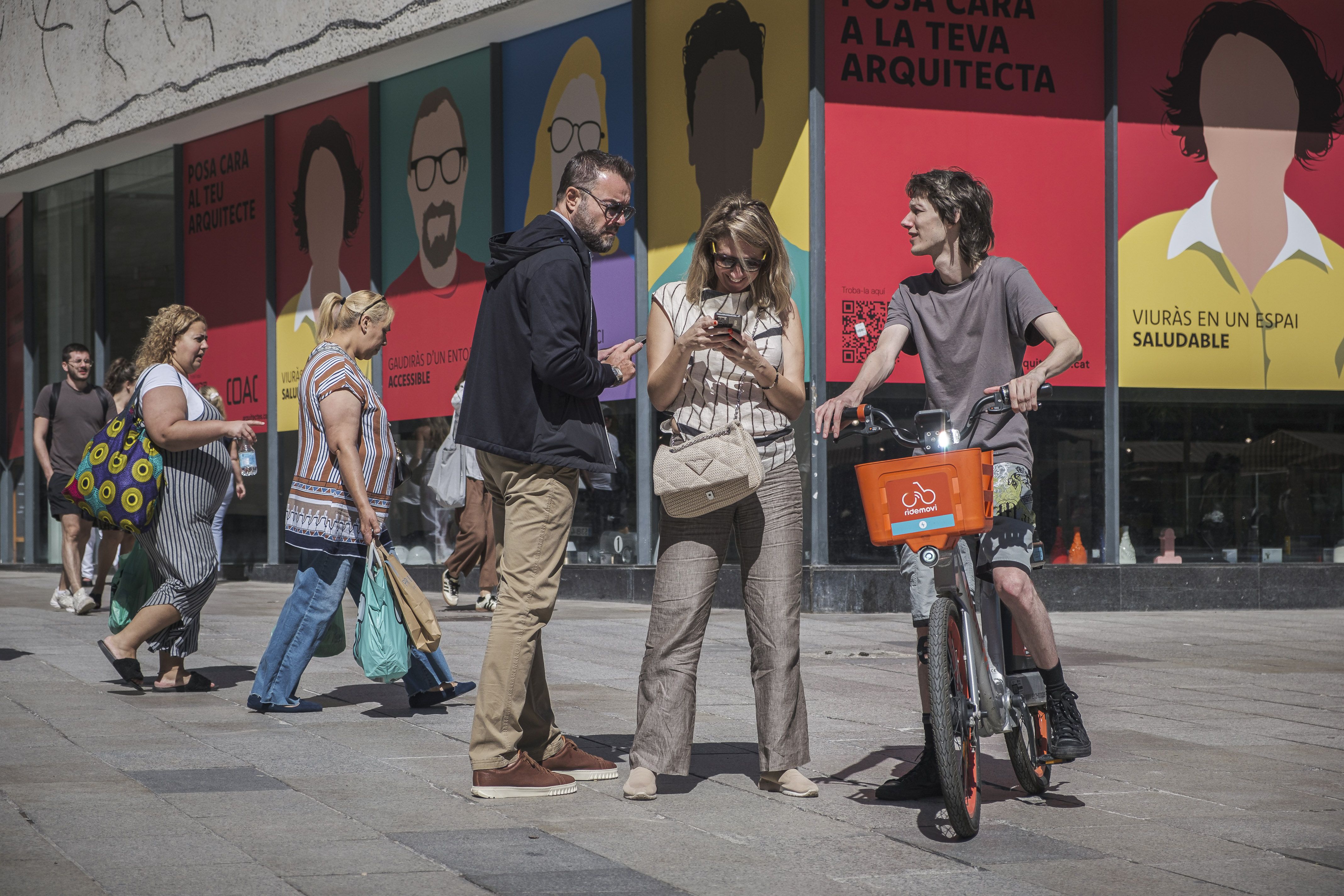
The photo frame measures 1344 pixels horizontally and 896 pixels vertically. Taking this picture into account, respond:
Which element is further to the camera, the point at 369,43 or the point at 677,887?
the point at 369,43

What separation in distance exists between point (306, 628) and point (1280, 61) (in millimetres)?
9876

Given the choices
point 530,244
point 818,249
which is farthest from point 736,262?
point 818,249

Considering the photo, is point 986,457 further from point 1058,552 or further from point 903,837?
point 1058,552

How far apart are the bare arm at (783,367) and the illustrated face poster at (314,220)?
11267 mm

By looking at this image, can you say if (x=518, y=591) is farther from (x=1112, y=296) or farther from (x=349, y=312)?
(x=1112, y=296)

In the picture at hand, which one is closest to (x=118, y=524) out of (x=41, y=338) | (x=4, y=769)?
(x=4, y=769)

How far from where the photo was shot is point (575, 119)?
1370 cm

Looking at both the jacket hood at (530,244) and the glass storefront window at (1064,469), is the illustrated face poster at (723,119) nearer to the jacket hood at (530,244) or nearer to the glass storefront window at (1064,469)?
the glass storefront window at (1064,469)

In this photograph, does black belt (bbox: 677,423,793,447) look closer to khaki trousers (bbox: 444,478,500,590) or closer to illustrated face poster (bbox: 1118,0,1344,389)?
khaki trousers (bbox: 444,478,500,590)

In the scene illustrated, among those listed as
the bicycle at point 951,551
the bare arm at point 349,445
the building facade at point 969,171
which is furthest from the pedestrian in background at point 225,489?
the bicycle at point 951,551

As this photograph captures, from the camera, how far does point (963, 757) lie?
4285mm

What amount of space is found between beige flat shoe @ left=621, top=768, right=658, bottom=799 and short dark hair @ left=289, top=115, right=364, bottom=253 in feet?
39.7

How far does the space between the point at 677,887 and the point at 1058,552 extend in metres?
9.03

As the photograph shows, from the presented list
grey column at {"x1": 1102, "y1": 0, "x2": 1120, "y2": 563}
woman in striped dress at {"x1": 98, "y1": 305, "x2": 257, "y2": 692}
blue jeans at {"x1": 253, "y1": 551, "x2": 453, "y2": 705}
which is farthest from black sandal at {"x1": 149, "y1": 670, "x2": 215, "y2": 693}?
grey column at {"x1": 1102, "y1": 0, "x2": 1120, "y2": 563}
